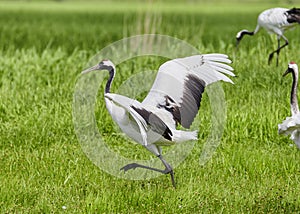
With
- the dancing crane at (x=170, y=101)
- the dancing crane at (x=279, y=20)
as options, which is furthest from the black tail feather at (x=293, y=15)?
the dancing crane at (x=170, y=101)

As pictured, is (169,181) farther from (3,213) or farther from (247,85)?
(247,85)

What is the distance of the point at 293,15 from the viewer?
8781 mm

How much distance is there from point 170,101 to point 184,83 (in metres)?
0.19

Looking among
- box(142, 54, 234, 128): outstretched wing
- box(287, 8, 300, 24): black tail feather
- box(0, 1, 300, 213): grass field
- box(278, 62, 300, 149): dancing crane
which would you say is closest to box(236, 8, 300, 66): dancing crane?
box(287, 8, 300, 24): black tail feather

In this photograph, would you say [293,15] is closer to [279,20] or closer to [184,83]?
[279,20]

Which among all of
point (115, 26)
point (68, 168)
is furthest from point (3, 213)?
point (115, 26)

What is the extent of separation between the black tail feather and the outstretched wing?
378cm

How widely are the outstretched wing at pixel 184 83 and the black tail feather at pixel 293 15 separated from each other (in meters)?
3.78

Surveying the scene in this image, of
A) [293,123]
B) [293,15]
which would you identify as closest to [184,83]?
[293,123]

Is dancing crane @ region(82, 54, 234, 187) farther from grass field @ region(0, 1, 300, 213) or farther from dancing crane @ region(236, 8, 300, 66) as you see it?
dancing crane @ region(236, 8, 300, 66)

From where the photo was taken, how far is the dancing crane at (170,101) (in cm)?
498

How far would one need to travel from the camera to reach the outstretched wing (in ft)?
17.2

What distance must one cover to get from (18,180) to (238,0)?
5192 centimetres

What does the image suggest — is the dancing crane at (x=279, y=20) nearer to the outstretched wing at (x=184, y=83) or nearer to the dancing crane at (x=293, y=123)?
the outstretched wing at (x=184, y=83)
